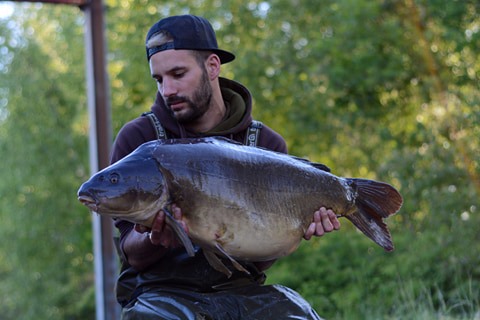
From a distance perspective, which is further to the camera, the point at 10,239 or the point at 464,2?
the point at 10,239

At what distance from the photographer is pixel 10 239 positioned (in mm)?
19391

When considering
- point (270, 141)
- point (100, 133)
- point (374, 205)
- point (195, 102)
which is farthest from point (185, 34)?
point (100, 133)

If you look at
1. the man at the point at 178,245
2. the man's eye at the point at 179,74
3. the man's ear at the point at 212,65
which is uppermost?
the man's ear at the point at 212,65

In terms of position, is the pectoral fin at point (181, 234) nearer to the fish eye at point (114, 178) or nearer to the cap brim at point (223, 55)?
the fish eye at point (114, 178)

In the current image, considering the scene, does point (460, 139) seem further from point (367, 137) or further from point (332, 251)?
point (367, 137)

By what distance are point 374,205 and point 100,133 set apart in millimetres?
5167

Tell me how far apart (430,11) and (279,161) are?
929 centimetres

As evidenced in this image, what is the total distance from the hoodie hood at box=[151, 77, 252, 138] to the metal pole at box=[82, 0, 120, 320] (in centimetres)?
426

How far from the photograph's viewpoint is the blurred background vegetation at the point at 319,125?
832 centimetres

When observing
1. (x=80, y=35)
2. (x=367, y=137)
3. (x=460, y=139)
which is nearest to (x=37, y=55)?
(x=80, y=35)

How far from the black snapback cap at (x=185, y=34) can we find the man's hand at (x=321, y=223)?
0.83 m

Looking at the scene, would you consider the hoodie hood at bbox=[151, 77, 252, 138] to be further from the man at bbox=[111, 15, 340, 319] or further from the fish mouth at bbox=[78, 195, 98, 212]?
the fish mouth at bbox=[78, 195, 98, 212]

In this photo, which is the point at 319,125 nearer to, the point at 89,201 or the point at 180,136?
the point at 180,136

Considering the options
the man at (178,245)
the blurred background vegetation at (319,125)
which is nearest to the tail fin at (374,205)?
the man at (178,245)
